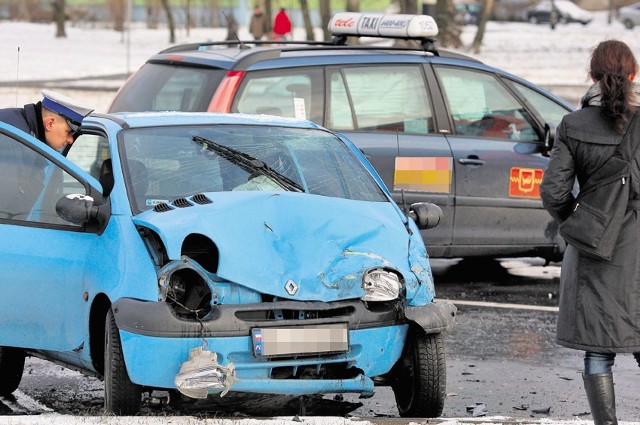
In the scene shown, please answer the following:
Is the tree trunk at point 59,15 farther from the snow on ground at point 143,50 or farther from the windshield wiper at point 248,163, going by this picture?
the windshield wiper at point 248,163

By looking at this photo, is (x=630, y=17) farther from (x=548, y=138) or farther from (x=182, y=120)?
(x=182, y=120)

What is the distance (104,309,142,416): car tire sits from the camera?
18.9 feet

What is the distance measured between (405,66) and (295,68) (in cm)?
97

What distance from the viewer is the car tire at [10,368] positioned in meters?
6.96

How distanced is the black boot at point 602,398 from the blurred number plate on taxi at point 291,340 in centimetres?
111

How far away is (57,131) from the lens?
7133mm

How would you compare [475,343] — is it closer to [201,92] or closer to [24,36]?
[201,92]

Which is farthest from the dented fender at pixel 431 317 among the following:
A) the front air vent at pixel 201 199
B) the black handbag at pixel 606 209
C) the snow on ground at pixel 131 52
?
the snow on ground at pixel 131 52

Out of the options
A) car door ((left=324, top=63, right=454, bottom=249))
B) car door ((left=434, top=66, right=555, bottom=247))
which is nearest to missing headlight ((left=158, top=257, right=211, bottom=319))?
car door ((left=324, top=63, right=454, bottom=249))

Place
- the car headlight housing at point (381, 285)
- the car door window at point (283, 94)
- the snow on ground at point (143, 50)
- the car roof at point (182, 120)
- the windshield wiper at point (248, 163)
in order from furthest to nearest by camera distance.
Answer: the snow on ground at point (143, 50) < the car door window at point (283, 94) < the car roof at point (182, 120) < the windshield wiper at point (248, 163) < the car headlight housing at point (381, 285)

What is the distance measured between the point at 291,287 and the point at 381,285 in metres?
0.42

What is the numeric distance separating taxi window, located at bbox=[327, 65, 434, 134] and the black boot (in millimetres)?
4764

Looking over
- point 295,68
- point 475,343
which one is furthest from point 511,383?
point 295,68

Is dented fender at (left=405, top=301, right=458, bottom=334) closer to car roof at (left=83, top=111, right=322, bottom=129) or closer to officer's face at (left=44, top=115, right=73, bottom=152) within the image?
car roof at (left=83, top=111, right=322, bottom=129)
